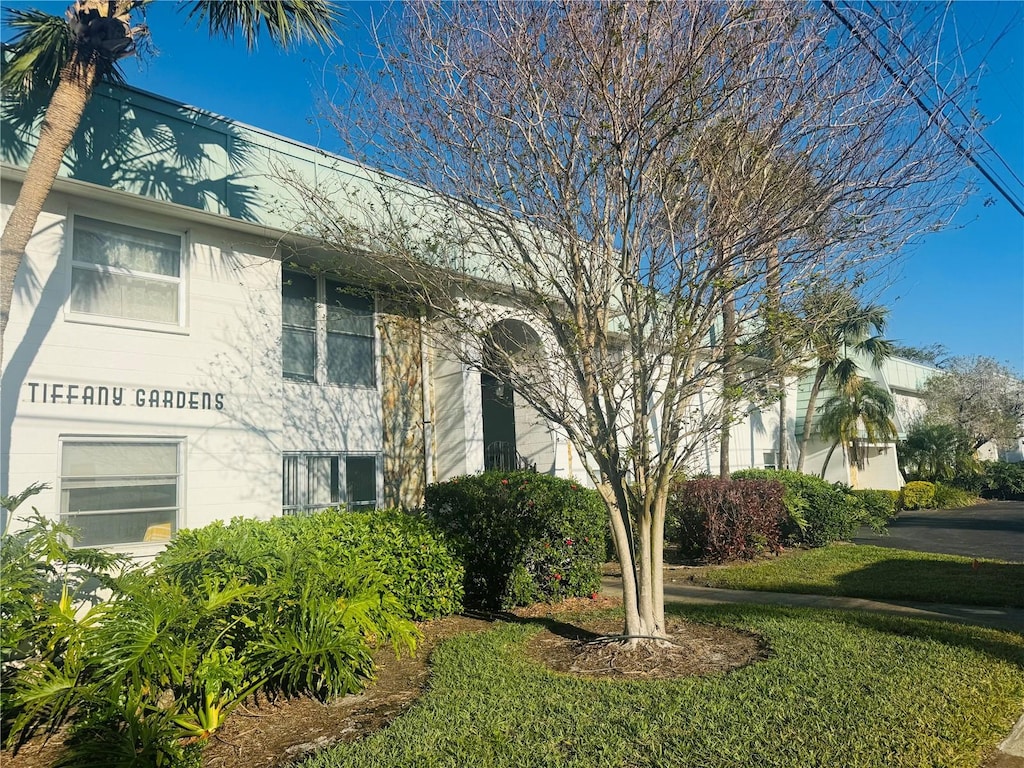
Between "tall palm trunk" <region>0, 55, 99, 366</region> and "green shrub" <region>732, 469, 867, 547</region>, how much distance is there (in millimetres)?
13337

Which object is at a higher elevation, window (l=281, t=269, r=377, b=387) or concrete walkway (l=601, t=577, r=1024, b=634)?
window (l=281, t=269, r=377, b=387)

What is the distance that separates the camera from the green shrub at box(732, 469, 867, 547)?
15.1 metres

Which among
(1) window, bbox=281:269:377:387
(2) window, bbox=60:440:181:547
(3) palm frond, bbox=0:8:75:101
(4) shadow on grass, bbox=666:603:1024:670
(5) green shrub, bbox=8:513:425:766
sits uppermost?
(3) palm frond, bbox=0:8:75:101

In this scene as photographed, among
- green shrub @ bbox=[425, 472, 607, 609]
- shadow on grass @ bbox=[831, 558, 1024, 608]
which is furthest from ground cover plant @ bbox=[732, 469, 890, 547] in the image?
green shrub @ bbox=[425, 472, 607, 609]

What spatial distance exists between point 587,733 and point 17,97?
29.6 feet

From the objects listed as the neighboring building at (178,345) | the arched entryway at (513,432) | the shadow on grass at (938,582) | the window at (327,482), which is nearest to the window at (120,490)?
the neighboring building at (178,345)

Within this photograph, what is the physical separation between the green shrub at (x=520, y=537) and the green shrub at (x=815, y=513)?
22.0 ft

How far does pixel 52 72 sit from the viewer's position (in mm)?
8352

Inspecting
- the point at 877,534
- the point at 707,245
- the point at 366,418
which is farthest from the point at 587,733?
the point at 877,534

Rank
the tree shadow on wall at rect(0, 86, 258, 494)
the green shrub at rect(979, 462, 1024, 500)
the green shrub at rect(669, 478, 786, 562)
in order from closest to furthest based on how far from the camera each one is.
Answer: the tree shadow on wall at rect(0, 86, 258, 494) → the green shrub at rect(669, 478, 786, 562) → the green shrub at rect(979, 462, 1024, 500)

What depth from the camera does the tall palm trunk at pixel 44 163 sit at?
7656 millimetres

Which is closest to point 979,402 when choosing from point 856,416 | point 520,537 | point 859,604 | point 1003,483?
point 1003,483

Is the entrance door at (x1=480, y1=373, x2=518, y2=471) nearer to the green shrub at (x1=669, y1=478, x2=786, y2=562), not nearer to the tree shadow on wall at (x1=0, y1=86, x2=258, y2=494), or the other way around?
the green shrub at (x1=669, y1=478, x2=786, y2=562)

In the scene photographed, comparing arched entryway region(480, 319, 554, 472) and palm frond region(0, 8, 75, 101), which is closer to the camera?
palm frond region(0, 8, 75, 101)
